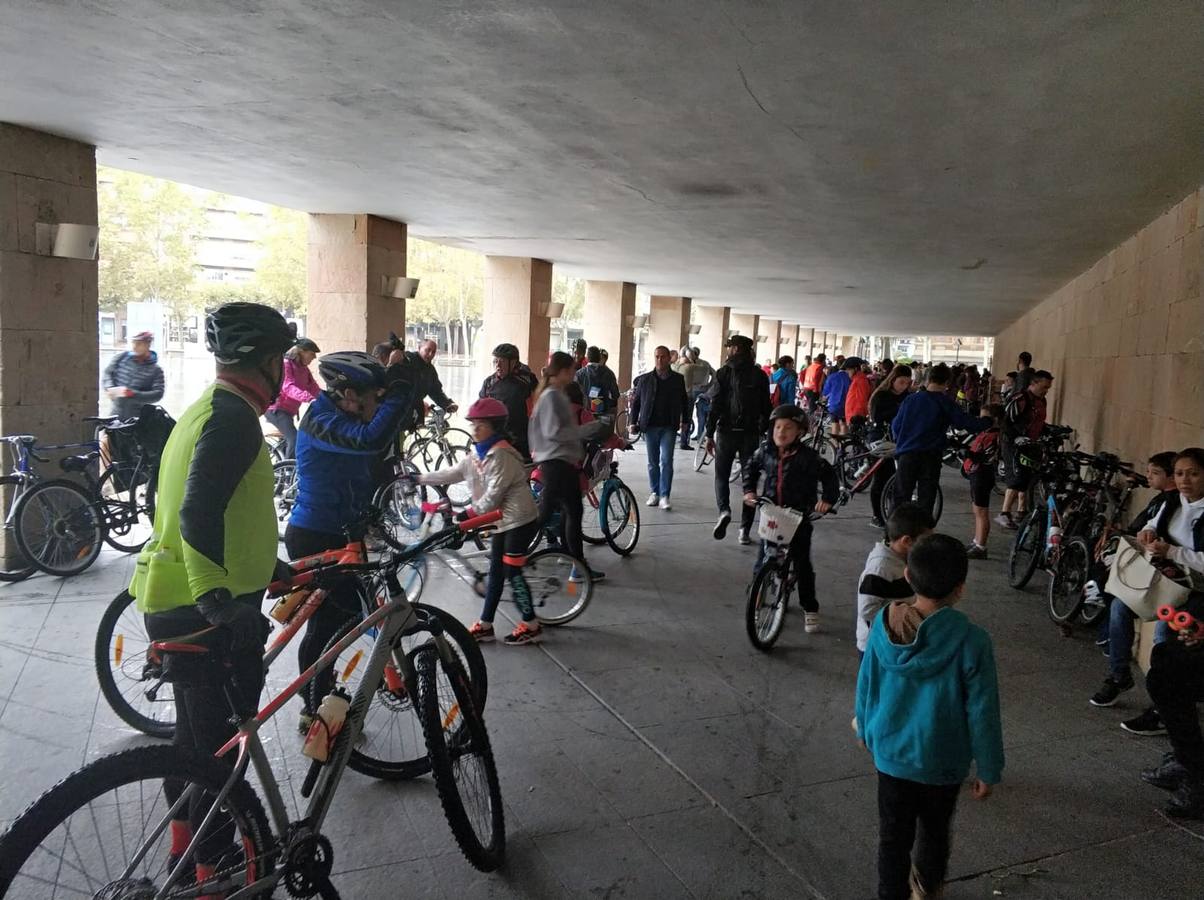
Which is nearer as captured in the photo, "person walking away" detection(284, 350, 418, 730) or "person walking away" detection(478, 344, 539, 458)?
"person walking away" detection(284, 350, 418, 730)

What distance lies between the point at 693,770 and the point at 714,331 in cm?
2205

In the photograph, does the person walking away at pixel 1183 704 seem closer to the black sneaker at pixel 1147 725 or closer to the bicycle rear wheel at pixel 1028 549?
the black sneaker at pixel 1147 725

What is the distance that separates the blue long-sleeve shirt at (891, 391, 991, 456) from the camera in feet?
23.1

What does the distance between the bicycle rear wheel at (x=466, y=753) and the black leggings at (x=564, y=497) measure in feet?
8.96

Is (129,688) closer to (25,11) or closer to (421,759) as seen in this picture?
(421,759)

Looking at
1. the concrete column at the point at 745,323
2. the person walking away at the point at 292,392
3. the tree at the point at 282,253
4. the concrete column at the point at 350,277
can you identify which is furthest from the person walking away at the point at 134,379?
the concrete column at the point at 745,323

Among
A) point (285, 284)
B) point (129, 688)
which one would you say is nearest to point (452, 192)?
point (129, 688)

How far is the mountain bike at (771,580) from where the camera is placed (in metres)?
4.86

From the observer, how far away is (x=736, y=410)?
26.2ft

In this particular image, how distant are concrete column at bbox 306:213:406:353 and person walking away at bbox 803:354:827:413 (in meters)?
9.17

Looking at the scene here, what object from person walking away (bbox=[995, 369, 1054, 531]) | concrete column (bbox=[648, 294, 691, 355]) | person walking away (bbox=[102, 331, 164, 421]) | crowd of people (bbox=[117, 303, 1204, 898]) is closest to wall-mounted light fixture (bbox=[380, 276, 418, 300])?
crowd of people (bbox=[117, 303, 1204, 898])

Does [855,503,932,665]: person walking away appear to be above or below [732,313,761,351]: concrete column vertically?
below

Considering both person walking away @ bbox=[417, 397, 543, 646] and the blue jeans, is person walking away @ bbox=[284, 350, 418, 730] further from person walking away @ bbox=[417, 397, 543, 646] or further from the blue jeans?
the blue jeans

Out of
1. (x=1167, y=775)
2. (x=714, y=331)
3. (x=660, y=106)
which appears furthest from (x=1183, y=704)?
(x=714, y=331)
